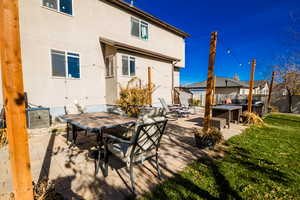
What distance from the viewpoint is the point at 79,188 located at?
2.35m

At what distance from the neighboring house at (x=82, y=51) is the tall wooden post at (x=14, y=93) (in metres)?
6.53

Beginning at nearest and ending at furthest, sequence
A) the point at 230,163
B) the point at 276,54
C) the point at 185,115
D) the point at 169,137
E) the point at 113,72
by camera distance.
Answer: the point at 230,163 < the point at 169,137 < the point at 113,72 < the point at 185,115 < the point at 276,54

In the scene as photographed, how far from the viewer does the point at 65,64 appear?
7.12 metres

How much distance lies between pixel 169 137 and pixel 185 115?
4590mm

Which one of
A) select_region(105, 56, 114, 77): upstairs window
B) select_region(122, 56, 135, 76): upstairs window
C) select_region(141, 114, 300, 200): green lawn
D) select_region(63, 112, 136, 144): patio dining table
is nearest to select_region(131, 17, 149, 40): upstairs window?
select_region(122, 56, 135, 76): upstairs window

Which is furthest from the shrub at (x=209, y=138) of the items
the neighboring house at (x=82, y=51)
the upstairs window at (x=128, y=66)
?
the upstairs window at (x=128, y=66)

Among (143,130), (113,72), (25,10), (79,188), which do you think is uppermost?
(25,10)

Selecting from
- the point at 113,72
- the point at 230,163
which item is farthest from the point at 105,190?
the point at 113,72

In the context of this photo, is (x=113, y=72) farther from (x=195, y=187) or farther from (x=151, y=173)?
(x=195, y=187)

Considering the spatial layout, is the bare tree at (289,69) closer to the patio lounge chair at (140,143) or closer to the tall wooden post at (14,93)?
the patio lounge chair at (140,143)

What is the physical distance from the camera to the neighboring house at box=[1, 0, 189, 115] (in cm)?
633

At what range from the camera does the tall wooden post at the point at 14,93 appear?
1.09m

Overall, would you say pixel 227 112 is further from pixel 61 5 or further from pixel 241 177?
pixel 61 5

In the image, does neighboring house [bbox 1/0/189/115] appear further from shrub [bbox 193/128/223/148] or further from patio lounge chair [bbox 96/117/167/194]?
patio lounge chair [bbox 96/117/167/194]
